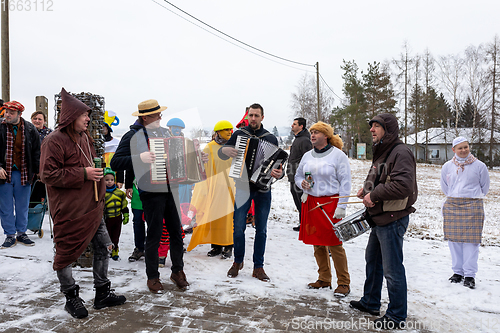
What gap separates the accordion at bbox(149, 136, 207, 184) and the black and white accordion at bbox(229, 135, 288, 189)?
23.7 inches

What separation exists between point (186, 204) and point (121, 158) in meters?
2.25

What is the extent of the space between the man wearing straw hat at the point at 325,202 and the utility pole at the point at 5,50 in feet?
25.7

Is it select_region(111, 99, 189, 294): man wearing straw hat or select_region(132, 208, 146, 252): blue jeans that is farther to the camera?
select_region(132, 208, 146, 252): blue jeans

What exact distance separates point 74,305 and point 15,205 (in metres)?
3.03

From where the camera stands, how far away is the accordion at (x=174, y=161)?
3.82 meters

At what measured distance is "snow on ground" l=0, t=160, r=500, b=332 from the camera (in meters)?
3.56

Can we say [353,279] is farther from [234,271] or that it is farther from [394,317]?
[234,271]

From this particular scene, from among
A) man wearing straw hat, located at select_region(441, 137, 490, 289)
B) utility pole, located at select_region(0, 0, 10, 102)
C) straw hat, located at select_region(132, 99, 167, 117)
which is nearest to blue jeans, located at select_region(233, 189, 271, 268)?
straw hat, located at select_region(132, 99, 167, 117)

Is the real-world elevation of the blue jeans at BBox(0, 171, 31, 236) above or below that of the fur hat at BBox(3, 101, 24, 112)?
below

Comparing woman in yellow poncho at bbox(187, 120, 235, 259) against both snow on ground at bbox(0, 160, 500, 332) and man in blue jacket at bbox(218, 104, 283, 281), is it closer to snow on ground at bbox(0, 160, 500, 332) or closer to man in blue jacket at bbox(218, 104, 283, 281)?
snow on ground at bbox(0, 160, 500, 332)

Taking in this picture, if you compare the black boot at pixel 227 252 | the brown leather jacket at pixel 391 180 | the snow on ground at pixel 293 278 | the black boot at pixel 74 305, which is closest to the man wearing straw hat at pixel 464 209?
the snow on ground at pixel 293 278

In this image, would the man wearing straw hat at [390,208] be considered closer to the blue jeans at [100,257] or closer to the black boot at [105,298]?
the black boot at [105,298]

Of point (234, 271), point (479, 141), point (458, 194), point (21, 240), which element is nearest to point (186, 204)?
point (234, 271)

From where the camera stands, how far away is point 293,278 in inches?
176
